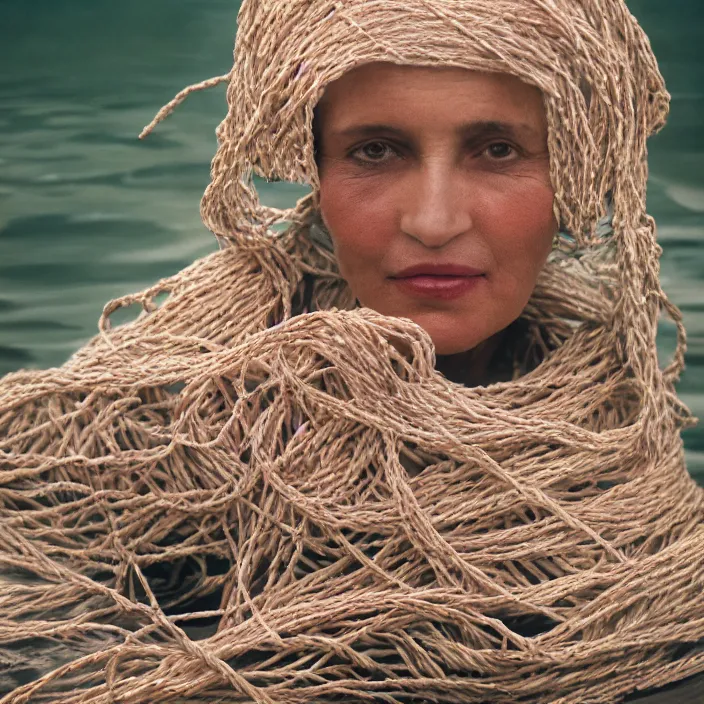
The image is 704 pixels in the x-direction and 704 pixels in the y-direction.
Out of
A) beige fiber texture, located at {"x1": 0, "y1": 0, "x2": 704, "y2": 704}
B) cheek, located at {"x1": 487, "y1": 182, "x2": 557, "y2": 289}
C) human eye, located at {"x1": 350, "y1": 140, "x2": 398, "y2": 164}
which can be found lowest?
beige fiber texture, located at {"x1": 0, "y1": 0, "x2": 704, "y2": 704}

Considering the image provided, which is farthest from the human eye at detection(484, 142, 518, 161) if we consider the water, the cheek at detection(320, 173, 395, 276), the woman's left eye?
the water

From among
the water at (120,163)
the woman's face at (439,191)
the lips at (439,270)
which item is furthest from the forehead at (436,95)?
the water at (120,163)

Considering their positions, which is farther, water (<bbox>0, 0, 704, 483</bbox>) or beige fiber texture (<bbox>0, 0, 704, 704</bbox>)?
water (<bbox>0, 0, 704, 483</bbox>)

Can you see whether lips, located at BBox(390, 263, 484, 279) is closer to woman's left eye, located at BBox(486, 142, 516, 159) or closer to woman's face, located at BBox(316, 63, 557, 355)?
woman's face, located at BBox(316, 63, 557, 355)

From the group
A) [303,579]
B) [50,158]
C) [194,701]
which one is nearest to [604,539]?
[303,579]

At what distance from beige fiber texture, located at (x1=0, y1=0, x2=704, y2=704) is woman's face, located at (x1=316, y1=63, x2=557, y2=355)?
0.03 metres

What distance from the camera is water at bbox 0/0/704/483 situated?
2.29 meters

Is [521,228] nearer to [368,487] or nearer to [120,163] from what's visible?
[368,487]

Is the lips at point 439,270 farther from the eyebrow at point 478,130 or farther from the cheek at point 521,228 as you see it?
the eyebrow at point 478,130

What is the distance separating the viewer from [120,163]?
2.75 m

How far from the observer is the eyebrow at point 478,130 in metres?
1.19

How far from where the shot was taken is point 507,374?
4.87 feet

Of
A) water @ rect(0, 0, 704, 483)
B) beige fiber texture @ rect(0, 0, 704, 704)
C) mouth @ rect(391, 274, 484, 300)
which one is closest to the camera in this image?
beige fiber texture @ rect(0, 0, 704, 704)

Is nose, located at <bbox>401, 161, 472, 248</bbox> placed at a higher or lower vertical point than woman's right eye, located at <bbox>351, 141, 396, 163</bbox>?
lower
